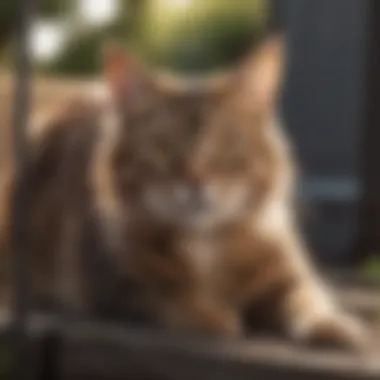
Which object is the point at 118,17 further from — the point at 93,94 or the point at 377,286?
the point at 377,286

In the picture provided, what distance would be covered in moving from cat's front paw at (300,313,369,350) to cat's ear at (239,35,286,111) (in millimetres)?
299

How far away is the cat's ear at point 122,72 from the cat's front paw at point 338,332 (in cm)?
40

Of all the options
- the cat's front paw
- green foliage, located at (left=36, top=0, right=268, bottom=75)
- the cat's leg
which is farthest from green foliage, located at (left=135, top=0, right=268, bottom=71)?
the cat's front paw

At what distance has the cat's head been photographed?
1548 mm

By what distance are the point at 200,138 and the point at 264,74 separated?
12 cm

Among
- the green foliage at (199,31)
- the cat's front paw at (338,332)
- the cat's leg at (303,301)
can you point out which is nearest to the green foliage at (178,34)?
the green foliage at (199,31)

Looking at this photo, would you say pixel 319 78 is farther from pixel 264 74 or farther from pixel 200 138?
pixel 200 138

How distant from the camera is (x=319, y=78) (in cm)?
152

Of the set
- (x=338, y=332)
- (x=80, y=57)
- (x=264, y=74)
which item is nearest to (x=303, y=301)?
(x=338, y=332)

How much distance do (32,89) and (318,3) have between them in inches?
16.5

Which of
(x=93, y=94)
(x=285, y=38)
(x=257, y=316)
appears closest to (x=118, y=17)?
(x=93, y=94)

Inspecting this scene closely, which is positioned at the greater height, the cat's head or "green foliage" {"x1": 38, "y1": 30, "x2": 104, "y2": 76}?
"green foliage" {"x1": 38, "y1": 30, "x2": 104, "y2": 76}

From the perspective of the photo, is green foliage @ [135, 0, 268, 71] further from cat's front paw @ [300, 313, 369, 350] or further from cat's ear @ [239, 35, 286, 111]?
cat's front paw @ [300, 313, 369, 350]

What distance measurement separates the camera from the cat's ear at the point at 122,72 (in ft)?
5.17
